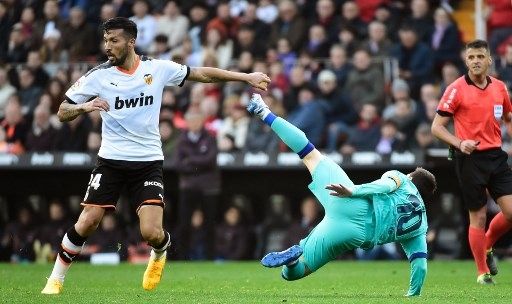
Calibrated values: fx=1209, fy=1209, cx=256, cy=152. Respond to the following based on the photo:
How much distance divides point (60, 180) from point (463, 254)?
6.32 metres

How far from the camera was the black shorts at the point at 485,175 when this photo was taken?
40.4ft

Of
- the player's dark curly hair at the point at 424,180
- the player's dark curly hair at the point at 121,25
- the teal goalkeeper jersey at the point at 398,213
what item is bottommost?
the teal goalkeeper jersey at the point at 398,213

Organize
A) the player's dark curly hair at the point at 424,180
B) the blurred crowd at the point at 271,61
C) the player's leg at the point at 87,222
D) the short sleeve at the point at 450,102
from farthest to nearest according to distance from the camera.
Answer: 1. the blurred crowd at the point at 271,61
2. the short sleeve at the point at 450,102
3. the player's leg at the point at 87,222
4. the player's dark curly hair at the point at 424,180

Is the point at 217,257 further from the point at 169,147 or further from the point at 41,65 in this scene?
the point at 41,65

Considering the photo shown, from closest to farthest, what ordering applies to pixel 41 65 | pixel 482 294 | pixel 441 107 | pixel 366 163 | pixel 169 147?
pixel 482 294 < pixel 441 107 < pixel 366 163 < pixel 169 147 < pixel 41 65

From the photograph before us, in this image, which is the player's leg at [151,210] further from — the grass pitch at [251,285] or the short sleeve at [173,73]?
the short sleeve at [173,73]

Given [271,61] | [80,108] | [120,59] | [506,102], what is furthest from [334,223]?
[271,61]

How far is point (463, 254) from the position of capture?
17.8m

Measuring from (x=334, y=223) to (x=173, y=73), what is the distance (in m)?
2.27

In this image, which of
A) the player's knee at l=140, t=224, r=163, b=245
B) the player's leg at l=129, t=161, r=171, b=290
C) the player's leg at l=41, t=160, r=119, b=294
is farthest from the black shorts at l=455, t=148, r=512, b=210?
the player's leg at l=41, t=160, r=119, b=294

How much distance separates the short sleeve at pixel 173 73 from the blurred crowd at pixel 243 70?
6.37 metres

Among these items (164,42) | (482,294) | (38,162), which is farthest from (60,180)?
(482,294)

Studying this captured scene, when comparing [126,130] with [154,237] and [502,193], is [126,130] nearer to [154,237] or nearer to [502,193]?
[154,237]

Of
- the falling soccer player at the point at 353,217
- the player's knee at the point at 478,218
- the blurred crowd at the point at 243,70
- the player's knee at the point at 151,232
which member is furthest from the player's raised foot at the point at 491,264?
the blurred crowd at the point at 243,70
